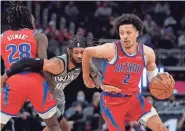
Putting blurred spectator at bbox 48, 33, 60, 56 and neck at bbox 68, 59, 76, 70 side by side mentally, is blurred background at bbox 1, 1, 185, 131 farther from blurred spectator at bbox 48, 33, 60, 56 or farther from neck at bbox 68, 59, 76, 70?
neck at bbox 68, 59, 76, 70

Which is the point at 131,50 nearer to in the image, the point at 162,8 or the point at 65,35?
the point at 65,35

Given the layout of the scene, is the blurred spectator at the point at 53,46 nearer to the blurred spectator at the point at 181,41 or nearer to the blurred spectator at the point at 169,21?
the blurred spectator at the point at 181,41

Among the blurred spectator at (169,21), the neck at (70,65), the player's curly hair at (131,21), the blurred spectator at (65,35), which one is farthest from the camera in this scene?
the blurred spectator at (169,21)

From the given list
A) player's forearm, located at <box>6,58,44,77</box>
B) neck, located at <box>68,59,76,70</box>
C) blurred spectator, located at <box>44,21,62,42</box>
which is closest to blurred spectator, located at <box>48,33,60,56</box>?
blurred spectator, located at <box>44,21,62,42</box>

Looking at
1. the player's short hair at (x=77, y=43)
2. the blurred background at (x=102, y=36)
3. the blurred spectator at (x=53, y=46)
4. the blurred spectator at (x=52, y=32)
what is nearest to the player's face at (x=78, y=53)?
the player's short hair at (x=77, y=43)

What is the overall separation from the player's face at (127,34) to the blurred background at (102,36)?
459 centimetres

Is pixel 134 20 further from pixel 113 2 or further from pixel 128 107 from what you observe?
pixel 113 2

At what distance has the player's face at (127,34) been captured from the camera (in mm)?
6539

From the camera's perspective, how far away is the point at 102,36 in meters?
14.9

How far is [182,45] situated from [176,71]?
110 centimetres

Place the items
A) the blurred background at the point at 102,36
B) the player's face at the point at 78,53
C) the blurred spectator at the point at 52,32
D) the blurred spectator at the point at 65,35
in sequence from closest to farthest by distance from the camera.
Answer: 1. the player's face at the point at 78,53
2. the blurred background at the point at 102,36
3. the blurred spectator at the point at 52,32
4. the blurred spectator at the point at 65,35

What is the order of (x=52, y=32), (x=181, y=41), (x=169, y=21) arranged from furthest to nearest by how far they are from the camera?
(x=169, y=21)
(x=181, y=41)
(x=52, y=32)

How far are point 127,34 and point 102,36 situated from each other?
839 cm

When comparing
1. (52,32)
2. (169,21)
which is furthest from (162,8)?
(52,32)
